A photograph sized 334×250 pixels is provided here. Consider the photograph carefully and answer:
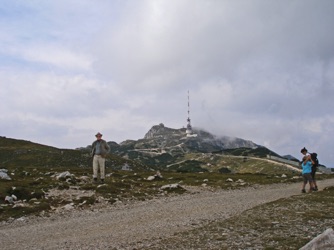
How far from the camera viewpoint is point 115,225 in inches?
717

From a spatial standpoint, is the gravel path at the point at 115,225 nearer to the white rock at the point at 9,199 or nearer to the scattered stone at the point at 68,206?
the scattered stone at the point at 68,206

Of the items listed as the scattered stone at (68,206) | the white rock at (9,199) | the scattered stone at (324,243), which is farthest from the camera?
the white rock at (9,199)

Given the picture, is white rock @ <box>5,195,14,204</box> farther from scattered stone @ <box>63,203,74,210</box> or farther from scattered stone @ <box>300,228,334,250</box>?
scattered stone @ <box>300,228,334,250</box>

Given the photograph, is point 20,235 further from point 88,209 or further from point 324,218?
point 324,218

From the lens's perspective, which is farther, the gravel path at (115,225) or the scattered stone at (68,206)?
the scattered stone at (68,206)

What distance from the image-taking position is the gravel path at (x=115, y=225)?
14719mm

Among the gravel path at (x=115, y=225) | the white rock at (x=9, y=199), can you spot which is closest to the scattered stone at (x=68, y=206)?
the gravel path at (x=115, y=225)

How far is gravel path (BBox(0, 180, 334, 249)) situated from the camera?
14719 millimetres

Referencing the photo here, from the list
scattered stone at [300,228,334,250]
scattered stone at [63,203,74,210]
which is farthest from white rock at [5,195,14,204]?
scattered stone at [300,228,334,250]

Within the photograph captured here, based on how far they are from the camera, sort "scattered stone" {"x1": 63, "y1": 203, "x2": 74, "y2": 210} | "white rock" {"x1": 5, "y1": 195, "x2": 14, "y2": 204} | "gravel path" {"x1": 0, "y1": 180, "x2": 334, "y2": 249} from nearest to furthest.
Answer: "gravel path" {"x1": 0, "y1": 180, "x2": 334, "y2": 249}
"scattered stone" {"x1": 63, "y1": 203, "x2": 74, "y2": 210}
"white rock" {"x1": 5, "y1": 195, "x2": 14, "y2": 204}

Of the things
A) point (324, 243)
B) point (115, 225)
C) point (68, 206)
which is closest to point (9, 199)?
point (68, 206)

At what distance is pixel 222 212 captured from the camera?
21.0 metres

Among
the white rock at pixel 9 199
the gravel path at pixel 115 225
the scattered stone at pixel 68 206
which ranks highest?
the white rock at pixel 9 199

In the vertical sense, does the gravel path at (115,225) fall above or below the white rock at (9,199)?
below
